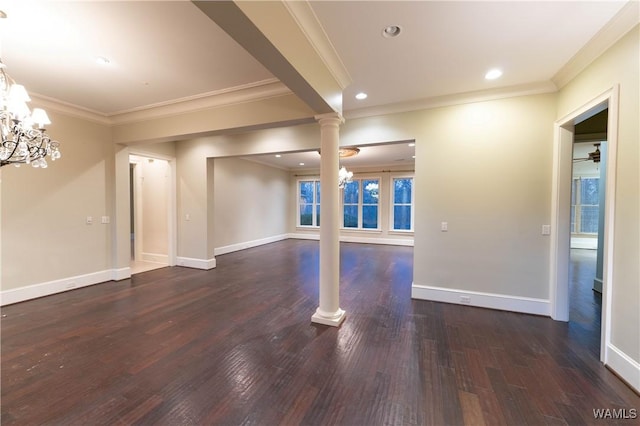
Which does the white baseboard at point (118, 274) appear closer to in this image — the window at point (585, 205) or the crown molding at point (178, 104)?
the crown molding at point (178, 104)

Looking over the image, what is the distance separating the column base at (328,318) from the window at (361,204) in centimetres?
645

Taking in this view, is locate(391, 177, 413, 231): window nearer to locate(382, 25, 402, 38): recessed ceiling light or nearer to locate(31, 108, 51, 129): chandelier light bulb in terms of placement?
locate(382, 25, 402, 38): recessed ceiling light

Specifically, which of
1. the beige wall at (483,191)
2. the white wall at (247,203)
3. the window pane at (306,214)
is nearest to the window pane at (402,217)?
the window pane at (306,214)

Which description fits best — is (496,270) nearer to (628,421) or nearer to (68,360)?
(628,421)

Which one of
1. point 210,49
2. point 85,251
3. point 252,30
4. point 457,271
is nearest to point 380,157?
point 457,271

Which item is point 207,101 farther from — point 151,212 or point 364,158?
point 364,158

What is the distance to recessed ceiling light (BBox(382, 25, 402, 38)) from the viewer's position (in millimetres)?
2100

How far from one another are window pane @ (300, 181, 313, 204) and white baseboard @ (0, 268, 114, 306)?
22.0 ft

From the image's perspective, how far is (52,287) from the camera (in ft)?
12.5

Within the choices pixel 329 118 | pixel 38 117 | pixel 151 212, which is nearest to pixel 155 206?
pixel 151 212

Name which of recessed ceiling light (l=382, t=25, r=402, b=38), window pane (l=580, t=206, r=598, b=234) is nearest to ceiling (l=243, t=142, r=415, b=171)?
recessed ceiling light (l=382, t=25, r=402, b=38)

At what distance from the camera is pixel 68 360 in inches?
88.5

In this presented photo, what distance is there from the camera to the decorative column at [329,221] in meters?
2.91

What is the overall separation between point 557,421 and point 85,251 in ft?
20.0
